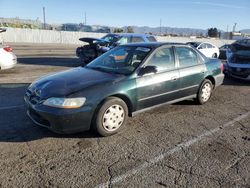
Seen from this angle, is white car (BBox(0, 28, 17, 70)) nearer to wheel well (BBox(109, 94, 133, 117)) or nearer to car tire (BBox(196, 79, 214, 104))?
wheel well (BBox(109, 94, 133, 117))

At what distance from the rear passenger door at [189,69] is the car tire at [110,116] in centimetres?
174

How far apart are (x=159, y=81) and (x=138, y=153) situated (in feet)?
5.67

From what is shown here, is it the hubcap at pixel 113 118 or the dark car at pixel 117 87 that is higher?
the dark car at pixel 117 87

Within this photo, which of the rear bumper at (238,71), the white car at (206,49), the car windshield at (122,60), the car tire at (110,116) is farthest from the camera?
the white car at (206,49)

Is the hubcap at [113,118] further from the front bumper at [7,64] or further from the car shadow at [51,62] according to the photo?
the car shadow at [51,62]

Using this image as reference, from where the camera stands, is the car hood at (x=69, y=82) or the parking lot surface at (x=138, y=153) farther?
the car hood at (x=69, y=82)

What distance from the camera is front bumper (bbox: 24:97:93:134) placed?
4.08 metres

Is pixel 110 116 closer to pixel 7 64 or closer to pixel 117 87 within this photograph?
pixel 117 87

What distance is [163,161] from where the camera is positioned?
3775mm

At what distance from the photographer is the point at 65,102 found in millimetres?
4094

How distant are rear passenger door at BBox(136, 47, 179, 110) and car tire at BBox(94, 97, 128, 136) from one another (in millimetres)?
429

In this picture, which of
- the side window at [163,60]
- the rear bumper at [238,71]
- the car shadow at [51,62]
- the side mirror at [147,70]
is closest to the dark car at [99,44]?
the car shadow at [51,62]

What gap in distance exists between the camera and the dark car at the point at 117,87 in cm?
417

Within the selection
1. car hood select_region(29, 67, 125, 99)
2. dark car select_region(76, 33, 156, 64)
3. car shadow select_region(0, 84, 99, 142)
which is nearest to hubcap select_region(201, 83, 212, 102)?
car hood select_region(29, 67, 125, 99)
